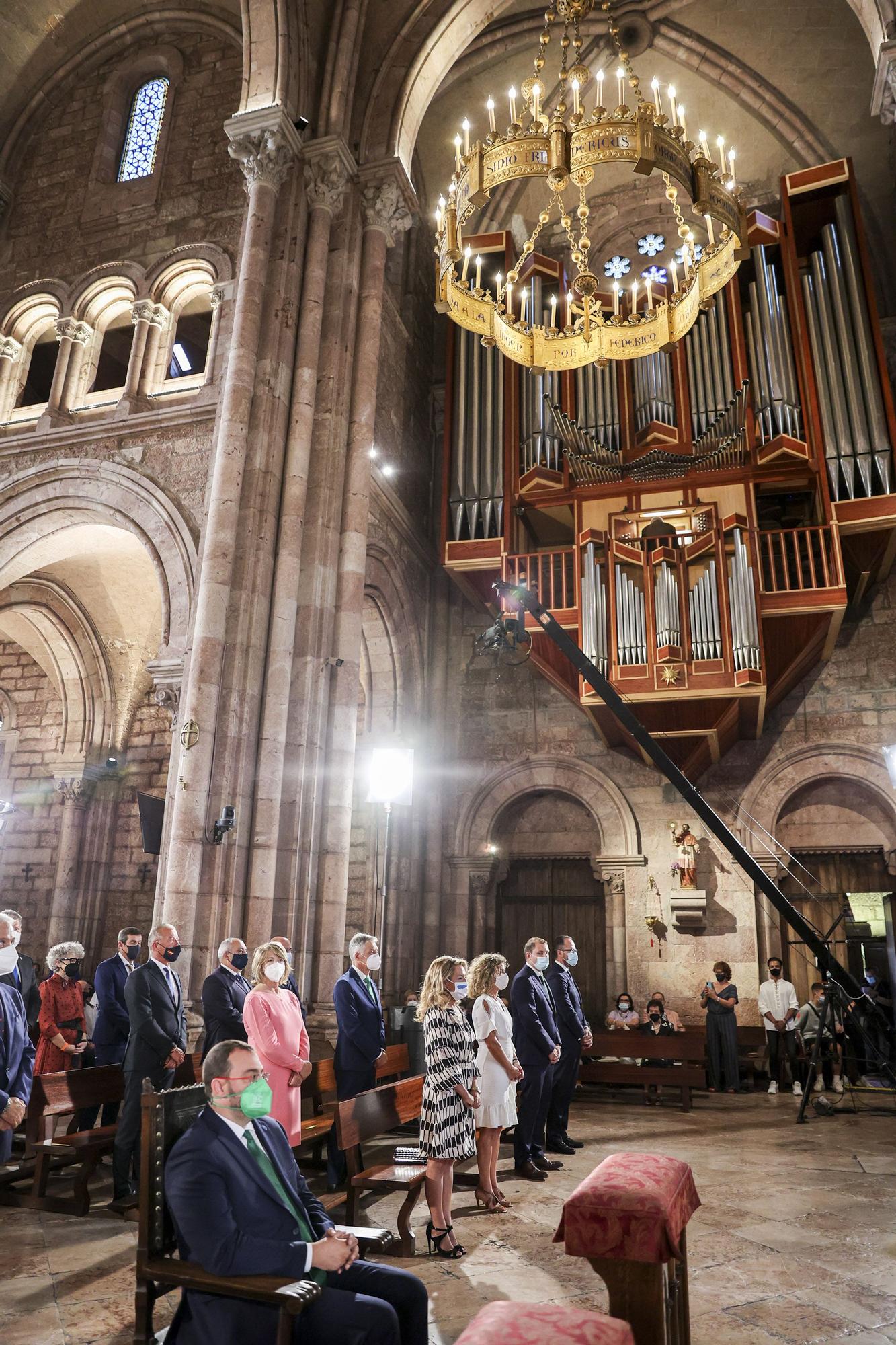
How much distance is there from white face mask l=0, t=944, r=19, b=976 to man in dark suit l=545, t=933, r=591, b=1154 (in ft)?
13.2

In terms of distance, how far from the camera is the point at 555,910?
1341 centimetres

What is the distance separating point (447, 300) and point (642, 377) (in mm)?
5930

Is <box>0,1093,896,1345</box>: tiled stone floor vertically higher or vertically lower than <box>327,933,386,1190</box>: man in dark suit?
lower

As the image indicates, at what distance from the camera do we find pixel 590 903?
13289mm

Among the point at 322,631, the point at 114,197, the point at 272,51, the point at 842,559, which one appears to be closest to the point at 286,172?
the point at 272,51

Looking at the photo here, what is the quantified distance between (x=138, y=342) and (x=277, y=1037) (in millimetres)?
9508

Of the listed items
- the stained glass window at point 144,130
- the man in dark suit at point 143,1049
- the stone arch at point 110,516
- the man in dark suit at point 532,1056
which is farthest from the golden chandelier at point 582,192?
the stained glass window at point 144,130

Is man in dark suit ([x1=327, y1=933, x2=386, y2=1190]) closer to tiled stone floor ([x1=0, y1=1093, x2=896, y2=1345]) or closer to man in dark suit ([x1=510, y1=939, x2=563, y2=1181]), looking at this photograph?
tiled stone floor ([x1=0, y1=1093, x2=896, y2=1345])

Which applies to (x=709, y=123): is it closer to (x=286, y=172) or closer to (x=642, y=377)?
(x=642, y=377)

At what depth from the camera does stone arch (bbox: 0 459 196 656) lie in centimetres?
1012

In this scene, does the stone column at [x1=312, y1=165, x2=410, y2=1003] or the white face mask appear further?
the stone column at [x1=312, y1=165, x2=410, y2=1003]

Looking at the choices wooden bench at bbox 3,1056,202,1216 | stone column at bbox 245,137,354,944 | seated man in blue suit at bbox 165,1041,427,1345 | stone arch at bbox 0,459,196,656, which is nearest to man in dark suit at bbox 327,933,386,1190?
wooden bench at bbox 3,1056,202,1216

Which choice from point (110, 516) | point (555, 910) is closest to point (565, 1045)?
point (555, 910)

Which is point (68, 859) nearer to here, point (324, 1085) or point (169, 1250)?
point (324, 1085)
